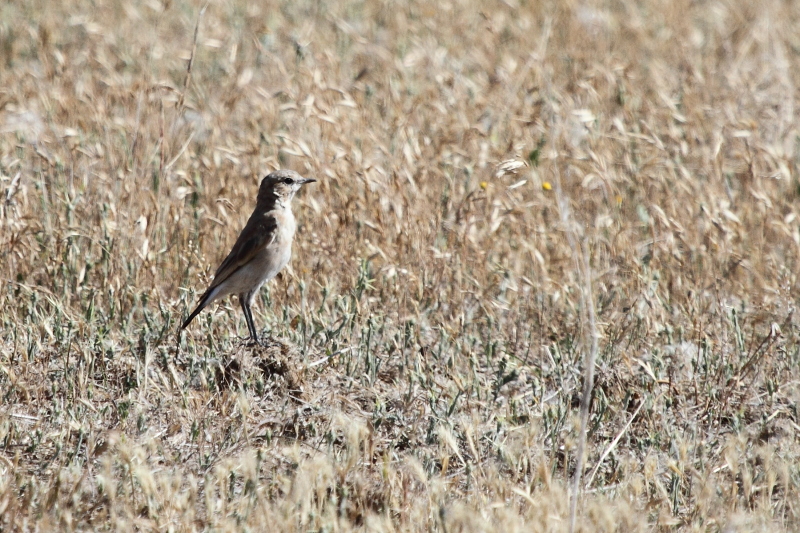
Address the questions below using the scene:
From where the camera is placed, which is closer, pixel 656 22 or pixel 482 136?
pixel 482 136

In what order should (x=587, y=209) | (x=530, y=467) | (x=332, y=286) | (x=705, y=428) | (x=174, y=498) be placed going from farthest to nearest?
(x=587, y=209), (x=332, y=286), (x=705, y=428), (x=530, y=467), (x=174, y=498)

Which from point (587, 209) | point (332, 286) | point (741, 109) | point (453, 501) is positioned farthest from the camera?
point (741, 109)

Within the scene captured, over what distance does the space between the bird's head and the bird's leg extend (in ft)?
2.14

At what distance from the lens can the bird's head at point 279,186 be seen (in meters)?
6.20

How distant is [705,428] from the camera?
16.1ft

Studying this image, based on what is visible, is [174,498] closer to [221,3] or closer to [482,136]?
[482,136]

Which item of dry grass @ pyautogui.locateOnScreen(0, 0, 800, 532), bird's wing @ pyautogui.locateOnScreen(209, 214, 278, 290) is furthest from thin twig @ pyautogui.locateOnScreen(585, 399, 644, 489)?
bird's wing @ pyautogui.locateOnScreen(209, 214, 278, 290)

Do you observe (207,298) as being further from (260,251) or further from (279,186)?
(279,186)

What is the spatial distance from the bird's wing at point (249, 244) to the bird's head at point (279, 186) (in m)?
0.17

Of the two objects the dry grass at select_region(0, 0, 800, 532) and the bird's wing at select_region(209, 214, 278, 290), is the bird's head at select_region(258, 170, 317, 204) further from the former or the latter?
the dry grass at select_region(0, 0, 800, 532)

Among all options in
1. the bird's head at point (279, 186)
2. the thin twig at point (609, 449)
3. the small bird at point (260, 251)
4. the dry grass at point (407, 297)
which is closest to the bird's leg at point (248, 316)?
the small bird at point (260, 251)

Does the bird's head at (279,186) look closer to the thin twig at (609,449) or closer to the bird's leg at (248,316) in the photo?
the bird's leg at (248,316)

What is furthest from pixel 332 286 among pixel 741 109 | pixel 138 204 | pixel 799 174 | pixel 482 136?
pixel 741 109

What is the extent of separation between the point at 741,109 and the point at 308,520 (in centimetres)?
A: 586
